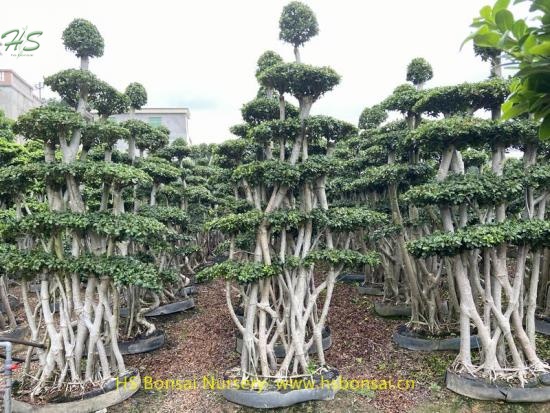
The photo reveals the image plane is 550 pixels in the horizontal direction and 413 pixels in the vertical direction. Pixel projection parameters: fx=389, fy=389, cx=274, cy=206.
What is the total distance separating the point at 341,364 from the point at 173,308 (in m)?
4.97

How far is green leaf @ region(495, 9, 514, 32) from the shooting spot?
1.12 m

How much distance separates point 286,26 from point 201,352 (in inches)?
266

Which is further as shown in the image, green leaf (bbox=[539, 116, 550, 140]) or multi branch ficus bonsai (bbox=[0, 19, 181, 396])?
multi branch ficus bonsai (bbox=[0, 19, 181, 396])

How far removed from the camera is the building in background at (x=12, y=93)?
19.2 meters

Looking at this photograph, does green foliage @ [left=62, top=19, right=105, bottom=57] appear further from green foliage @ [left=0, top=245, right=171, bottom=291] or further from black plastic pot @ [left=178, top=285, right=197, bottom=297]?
black plastic pot @ [left=178, top=285, right=197, bottom=297]

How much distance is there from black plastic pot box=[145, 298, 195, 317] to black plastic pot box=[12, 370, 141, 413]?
3549 mm

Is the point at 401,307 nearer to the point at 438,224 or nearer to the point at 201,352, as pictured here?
the point at 438,224

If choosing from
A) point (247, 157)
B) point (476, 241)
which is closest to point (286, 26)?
point (247, 157)

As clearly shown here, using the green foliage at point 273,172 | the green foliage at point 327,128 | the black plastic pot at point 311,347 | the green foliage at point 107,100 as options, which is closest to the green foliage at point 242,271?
the green foliage at point 273,172

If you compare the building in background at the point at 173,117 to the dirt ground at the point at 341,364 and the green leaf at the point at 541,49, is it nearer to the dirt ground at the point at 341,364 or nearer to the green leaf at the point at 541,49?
the dirt ground at the point at 341,364

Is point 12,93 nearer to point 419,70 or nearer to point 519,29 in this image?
point 419,70

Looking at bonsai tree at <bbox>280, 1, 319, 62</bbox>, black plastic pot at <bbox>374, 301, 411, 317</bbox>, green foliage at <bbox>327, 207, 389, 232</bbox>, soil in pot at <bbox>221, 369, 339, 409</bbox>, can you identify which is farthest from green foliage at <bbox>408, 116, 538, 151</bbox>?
black plastic pot at <bbox>374, 301, 411, 317</bbox>

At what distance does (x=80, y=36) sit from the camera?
7.03m

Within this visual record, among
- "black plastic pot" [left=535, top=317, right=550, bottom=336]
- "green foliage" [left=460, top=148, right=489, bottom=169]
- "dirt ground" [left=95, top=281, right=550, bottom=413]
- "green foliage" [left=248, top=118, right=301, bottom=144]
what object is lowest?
"dirt ground" [left=95, top=281, right=550, bottom=413]
